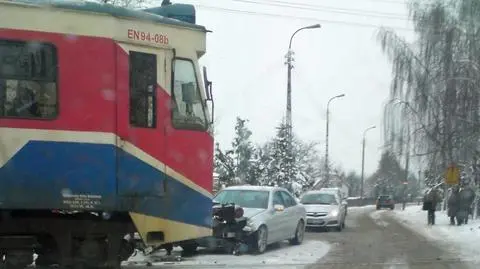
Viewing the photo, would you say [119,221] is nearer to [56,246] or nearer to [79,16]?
[56,246]

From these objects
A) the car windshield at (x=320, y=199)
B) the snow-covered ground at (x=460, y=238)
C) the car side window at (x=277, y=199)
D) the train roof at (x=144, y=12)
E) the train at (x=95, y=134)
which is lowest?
the snow-covered ground at (x=460, y=238)

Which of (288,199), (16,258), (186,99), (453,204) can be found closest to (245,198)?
(288,199)

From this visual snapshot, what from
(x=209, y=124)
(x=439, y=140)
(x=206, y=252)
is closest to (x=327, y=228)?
(x=439, y=140)

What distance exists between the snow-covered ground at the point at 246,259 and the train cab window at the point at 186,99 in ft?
12.0

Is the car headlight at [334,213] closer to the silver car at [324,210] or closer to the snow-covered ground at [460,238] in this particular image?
the silver car at [324,210]

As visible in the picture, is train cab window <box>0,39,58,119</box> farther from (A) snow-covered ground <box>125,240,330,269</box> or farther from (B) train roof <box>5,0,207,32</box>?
(A) snow-covered ground <box>125,240,330,269</box>

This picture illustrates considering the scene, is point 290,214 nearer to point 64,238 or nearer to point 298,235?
point 298,235

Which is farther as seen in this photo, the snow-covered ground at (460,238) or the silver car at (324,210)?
the silver car at (324,210)

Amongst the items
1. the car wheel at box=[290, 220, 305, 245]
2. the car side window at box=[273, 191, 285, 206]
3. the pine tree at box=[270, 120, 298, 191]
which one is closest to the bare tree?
the pine tree at box=[270, 120, 298, 191]

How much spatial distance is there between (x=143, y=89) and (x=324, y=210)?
621 inches

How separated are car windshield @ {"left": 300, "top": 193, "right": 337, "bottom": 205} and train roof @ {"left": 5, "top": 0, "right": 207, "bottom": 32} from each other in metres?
15.9

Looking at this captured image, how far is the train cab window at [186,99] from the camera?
Result: 9459 mm

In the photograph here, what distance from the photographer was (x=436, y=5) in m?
28.3

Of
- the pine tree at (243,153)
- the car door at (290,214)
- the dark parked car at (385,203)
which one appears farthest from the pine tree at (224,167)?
the dark parked car at (385,203)
